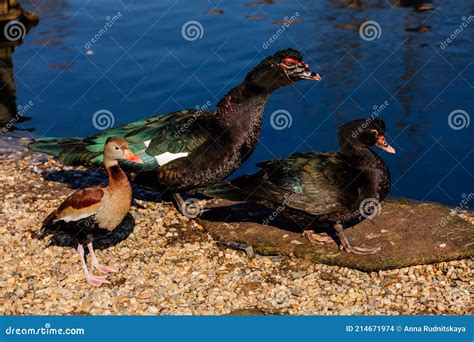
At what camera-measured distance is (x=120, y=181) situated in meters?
7.18

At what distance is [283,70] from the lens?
795cm

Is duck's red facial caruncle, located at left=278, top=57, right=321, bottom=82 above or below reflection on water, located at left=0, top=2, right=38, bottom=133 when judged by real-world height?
above

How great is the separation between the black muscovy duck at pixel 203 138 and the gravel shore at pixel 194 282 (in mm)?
563

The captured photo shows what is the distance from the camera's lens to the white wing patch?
25.9 feet

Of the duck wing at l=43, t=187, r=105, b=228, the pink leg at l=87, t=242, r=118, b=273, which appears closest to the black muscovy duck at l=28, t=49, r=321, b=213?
the duck wing at l=43, t=187, r=105, b=228

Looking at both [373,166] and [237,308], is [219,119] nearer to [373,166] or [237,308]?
[373,166]

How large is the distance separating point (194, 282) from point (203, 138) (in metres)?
1.50

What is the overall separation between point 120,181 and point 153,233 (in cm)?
98

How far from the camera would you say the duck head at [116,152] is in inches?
285

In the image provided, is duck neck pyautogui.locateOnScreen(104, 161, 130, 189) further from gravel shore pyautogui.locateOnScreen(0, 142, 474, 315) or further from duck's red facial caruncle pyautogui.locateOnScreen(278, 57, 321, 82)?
duck's red facial caruncle pyautogui.locateOnScreen(278, 57, 321, 82)

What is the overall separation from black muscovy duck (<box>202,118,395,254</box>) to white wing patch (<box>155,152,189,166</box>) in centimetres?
46

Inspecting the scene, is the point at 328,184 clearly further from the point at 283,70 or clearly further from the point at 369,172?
the point at 283,70

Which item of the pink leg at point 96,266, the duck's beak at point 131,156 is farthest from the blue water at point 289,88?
the pink leg at point 96,266

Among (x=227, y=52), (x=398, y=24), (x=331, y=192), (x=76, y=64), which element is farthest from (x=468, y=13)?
(x=331, y=192)
